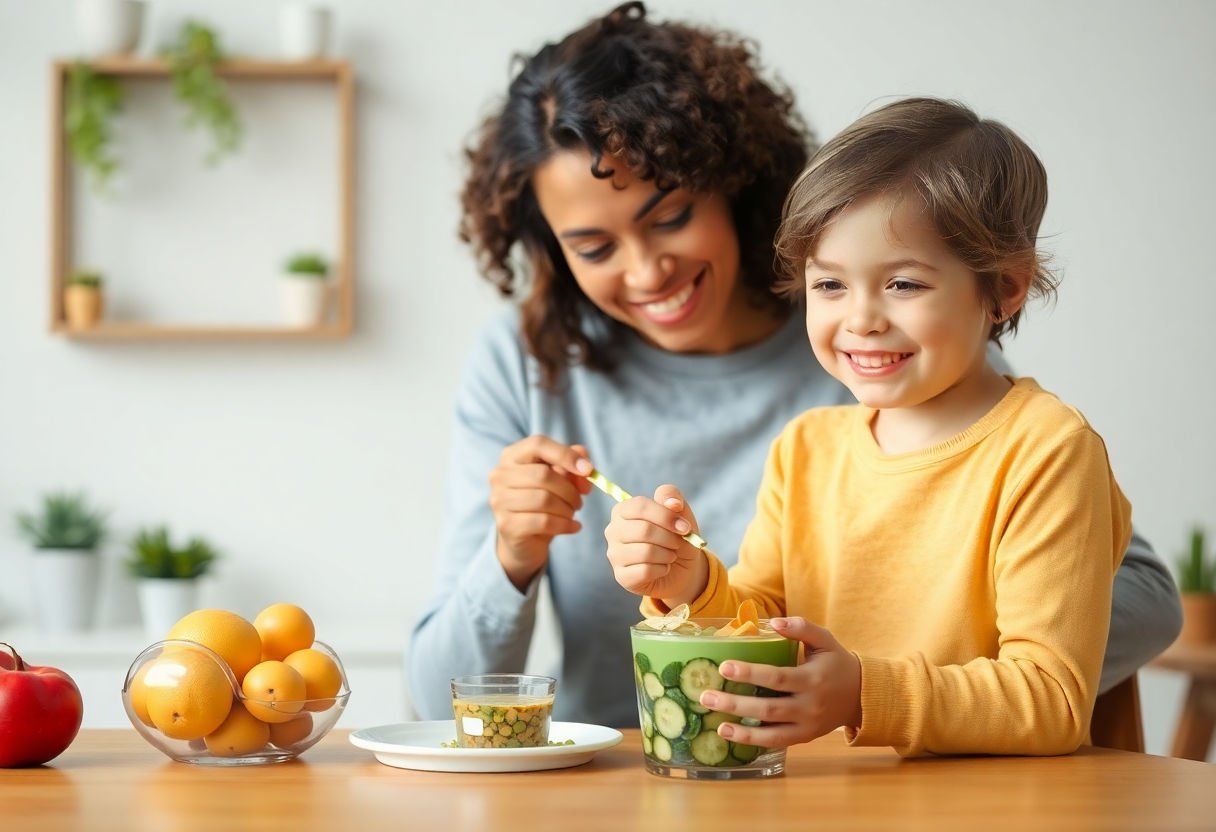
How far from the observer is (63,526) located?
3.07 metres

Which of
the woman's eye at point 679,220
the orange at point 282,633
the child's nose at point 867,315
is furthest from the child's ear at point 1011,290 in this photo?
the orange at point 282,633

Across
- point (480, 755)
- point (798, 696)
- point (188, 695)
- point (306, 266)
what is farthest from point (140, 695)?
point (306, 266)

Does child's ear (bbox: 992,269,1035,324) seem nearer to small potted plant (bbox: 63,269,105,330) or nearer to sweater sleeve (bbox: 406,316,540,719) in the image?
sweater sleeve (bbox: 406,316,540,719)

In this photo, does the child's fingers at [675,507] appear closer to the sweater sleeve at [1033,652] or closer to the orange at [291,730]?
the sweater sleeve at [1033,652]

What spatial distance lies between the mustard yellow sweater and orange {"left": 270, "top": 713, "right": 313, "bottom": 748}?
327mm

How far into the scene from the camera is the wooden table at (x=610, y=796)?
2.66ft

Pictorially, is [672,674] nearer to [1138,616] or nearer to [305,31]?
[1138,616]

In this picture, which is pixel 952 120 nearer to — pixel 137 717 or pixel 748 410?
pixel 748 410

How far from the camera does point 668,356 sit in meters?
1.89

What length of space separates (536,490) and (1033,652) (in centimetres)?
59

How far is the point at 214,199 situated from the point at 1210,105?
7.53 ft

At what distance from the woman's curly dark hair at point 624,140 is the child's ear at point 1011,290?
0.48 meters

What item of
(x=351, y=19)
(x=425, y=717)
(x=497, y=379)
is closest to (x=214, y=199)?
(x=351, y=19)

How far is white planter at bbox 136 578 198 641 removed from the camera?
117 inches
